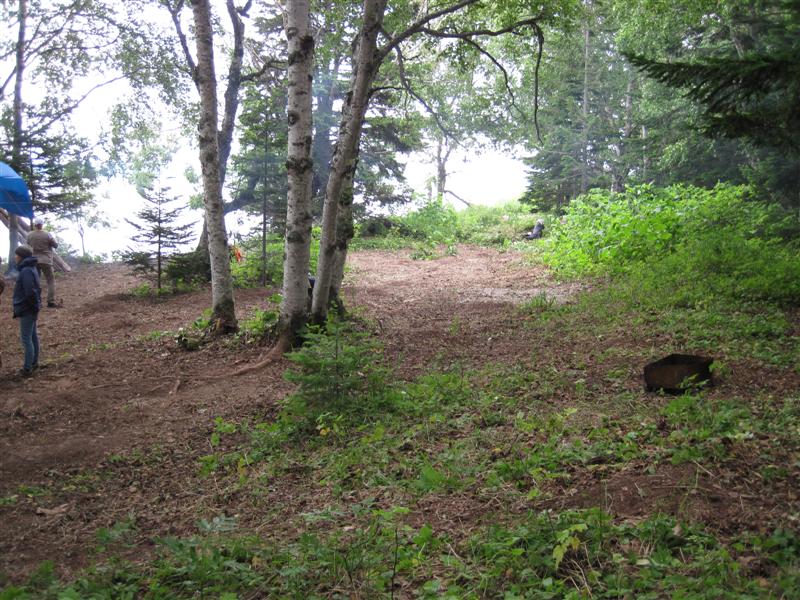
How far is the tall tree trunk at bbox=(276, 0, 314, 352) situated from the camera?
8.12 m

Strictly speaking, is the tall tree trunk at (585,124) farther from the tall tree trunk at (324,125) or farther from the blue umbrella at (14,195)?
the blue umbrella at (14,195)

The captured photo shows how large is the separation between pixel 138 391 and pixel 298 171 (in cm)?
380

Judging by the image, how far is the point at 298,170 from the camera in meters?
8.30

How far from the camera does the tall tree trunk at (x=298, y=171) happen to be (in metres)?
8.12

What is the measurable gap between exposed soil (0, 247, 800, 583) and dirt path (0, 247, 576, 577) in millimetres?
21

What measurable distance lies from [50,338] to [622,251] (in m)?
11.7

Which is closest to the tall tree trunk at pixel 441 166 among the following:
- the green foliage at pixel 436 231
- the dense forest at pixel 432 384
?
the green foliage at pixel 436 231

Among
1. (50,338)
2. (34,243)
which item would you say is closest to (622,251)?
(50,338)

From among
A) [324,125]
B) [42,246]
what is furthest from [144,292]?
[324,125]

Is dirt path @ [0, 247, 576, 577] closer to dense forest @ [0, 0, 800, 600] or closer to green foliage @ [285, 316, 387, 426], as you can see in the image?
dense forest @ [0, 0, 800, 600]

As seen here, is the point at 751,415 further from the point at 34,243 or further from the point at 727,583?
the point at 34,243

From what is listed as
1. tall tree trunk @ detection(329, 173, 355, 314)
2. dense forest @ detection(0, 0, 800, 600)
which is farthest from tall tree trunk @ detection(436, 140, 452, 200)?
tall tree trunk @ detection(329, 173, 355, 314)

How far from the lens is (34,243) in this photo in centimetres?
1305

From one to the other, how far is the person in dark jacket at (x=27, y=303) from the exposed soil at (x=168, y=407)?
0.38 meters
